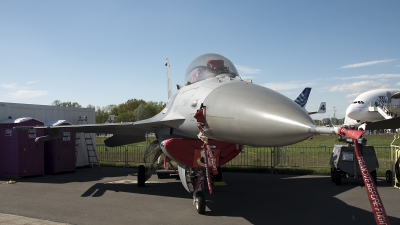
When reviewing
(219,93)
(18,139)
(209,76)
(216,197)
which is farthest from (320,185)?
(18,139)

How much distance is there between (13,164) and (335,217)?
10.5 meters

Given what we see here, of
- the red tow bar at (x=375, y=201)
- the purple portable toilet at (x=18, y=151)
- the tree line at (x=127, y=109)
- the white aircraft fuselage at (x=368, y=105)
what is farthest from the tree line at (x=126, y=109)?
the red tow bar at (x=375, y=201)

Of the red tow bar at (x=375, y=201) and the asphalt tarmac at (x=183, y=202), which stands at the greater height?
the red tow bar at (x=375, y=201)

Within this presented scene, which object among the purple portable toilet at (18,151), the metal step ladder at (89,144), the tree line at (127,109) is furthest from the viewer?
the tree line at (127,109)

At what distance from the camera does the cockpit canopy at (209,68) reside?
22.0 ft

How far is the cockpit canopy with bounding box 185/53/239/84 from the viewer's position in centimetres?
670

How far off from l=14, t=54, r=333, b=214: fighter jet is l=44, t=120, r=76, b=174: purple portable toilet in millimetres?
5228

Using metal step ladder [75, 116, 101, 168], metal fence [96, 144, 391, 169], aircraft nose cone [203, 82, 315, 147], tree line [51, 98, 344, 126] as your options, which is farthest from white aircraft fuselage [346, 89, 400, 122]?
tree line [51, 98, 344, 126]

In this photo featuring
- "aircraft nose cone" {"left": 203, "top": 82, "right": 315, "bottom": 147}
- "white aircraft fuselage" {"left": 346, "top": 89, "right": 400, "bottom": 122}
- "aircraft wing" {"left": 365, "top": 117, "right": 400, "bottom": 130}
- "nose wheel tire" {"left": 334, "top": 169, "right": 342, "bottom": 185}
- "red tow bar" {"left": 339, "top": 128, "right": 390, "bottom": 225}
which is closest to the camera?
"red tow bar" {"left": 339, "top": 128, "right": 390, "bottom": 225}

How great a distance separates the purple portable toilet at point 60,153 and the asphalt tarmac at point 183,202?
159 cm

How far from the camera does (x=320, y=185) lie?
400 inches

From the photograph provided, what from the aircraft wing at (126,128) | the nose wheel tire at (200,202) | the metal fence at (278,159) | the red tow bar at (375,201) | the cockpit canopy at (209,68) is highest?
the cockpit canopy at (209,68)

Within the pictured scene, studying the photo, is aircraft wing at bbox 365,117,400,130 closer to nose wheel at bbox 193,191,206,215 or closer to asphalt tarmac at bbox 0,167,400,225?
asphalt tarmac at bbox 0,167,400,225

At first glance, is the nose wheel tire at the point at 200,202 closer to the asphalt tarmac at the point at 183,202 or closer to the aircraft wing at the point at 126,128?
the asphalt tarmac at the point at 183,202
